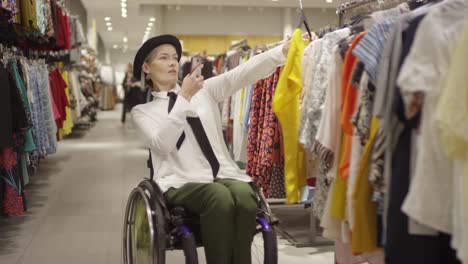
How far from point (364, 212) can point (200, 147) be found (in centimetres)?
106

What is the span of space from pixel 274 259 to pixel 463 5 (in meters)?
1.27

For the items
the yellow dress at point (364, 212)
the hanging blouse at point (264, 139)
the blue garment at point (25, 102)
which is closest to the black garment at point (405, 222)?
the yellow dress at point (364, 212)

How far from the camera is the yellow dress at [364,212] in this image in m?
1.90

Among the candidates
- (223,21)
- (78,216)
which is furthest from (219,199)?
(223,21)

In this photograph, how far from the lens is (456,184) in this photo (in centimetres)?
156

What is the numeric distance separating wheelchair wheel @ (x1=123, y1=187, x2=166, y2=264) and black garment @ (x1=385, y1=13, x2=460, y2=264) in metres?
0.99

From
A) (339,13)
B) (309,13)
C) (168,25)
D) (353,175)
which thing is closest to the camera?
(353,175)

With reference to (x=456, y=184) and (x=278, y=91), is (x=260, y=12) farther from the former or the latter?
(x=456, y=184)

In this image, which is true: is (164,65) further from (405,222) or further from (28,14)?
(28,14)

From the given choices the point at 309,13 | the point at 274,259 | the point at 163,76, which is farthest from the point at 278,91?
the point at 309,13

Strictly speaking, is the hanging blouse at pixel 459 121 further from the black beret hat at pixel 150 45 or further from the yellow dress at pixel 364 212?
the black beret hat at pixel 150 45

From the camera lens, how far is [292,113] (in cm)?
284

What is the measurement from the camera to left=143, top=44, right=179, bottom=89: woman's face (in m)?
2.92

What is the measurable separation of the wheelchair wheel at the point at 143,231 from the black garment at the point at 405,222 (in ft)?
3.24
